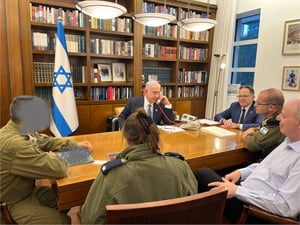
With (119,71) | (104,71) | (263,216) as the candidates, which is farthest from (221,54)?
(263,216)

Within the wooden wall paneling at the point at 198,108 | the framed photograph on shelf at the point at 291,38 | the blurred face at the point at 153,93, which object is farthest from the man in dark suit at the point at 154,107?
the framed photograph on shelf at the point at 291,38

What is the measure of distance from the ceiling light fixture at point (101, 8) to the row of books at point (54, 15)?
1430 mm

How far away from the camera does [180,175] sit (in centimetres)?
103

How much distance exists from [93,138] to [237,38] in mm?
3556

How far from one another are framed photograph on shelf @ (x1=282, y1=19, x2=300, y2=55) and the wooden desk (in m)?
1.81

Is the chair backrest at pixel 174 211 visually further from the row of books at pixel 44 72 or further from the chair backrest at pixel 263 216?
the row of books at pixel 44 72

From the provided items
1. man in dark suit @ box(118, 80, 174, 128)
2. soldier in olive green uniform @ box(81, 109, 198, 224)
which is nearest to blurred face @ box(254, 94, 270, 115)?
man in dark suit @ box(118, 80, 174, 128)

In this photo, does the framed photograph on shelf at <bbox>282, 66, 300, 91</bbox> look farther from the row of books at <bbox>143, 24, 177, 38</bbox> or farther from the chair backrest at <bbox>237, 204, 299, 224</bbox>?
the chair backrest at <bbox>237, 204, 299, 224</bbox>

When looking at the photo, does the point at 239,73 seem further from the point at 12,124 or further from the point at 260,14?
the point at 12,124

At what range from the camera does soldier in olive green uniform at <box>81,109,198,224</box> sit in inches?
36.4

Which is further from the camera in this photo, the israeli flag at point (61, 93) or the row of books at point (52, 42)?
the row of books at point (52, 42)

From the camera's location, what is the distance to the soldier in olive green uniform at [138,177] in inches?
36.4

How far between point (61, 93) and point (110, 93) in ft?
2.91

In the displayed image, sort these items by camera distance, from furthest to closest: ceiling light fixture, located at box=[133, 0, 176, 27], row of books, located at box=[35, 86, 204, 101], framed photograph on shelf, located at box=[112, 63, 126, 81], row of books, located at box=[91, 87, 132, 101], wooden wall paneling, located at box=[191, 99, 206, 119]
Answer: wooden wall paneling, located at box=[191, 99, 206, 119], framed photograph on shelf, located at box=[112, 63, 126, 81], row of books, located at box=[91, 87, 132, 101], row of books, located at box=[35, 86, 204, 101], ceiling light fixture, located at box=[133, 0, 176, 27]
